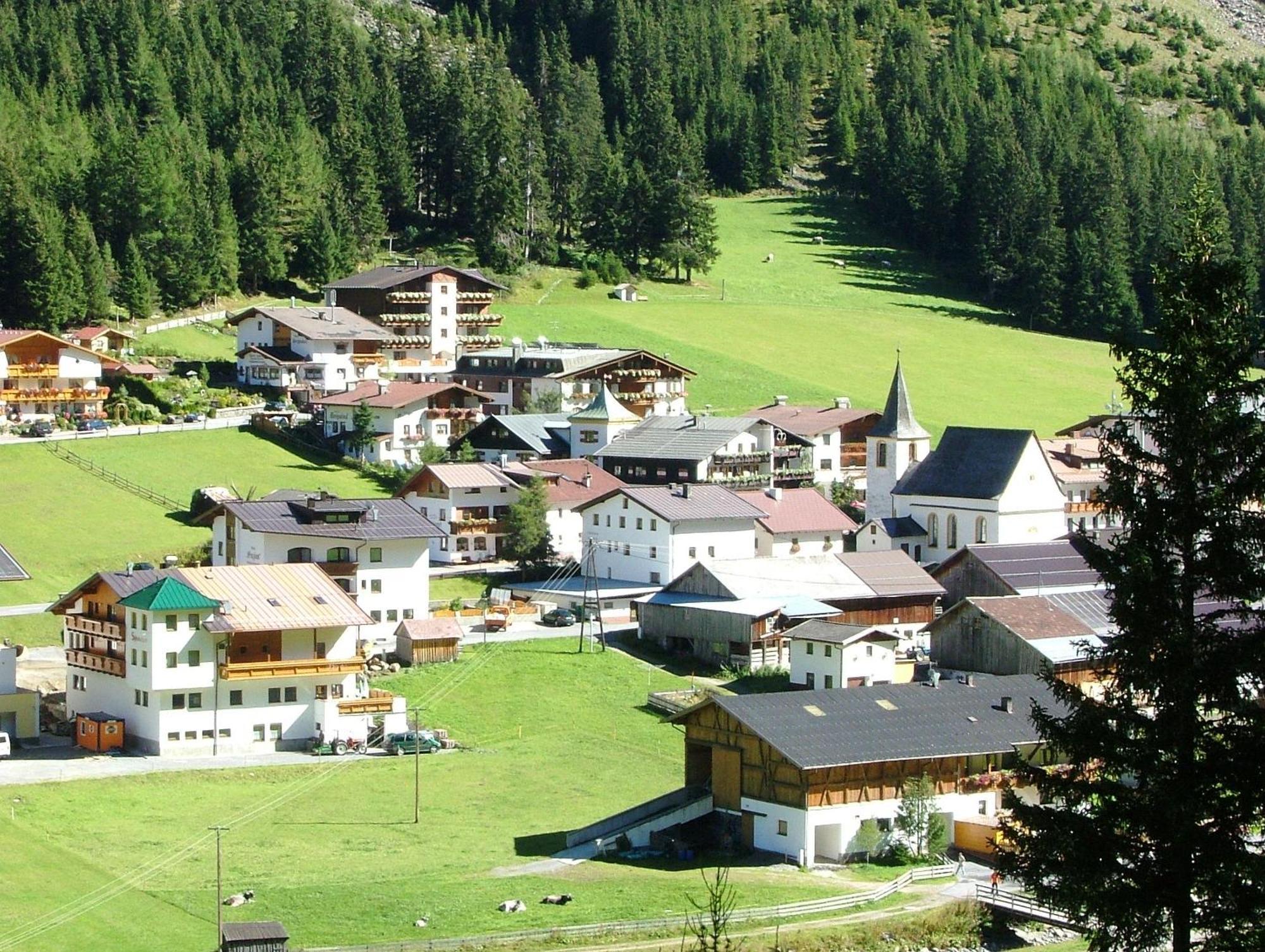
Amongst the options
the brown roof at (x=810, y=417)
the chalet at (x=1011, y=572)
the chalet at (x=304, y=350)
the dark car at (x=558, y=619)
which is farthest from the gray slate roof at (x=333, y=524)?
the chalet at (x=304, y=350)

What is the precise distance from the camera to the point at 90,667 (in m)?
54.9

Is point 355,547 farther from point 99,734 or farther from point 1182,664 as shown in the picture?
point 1182,664

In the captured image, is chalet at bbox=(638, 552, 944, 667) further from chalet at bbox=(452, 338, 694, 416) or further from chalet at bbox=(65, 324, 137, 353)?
chalet at bbox=(65, 324, 137, 353)

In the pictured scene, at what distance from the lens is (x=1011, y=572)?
68000 millimetres

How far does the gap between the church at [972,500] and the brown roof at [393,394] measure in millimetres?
21188

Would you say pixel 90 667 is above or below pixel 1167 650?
below

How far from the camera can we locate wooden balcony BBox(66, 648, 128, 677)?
5372cm

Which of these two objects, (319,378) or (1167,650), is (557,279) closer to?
(319,378)

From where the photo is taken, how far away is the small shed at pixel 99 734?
2058 inches

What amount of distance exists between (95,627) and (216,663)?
3944 mm

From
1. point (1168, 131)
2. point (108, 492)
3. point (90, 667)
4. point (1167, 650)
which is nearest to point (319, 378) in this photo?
point (108, 492)

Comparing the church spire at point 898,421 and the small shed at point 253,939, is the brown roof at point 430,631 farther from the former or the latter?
the small shed at point 253,939

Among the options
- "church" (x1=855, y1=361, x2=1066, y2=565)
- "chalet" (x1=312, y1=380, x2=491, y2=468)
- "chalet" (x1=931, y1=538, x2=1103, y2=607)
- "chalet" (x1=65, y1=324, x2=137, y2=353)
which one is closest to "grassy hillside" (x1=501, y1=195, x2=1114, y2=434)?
"chalet" (x1=312, y1=380, x2=491, y2=468)

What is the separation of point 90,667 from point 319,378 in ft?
146
